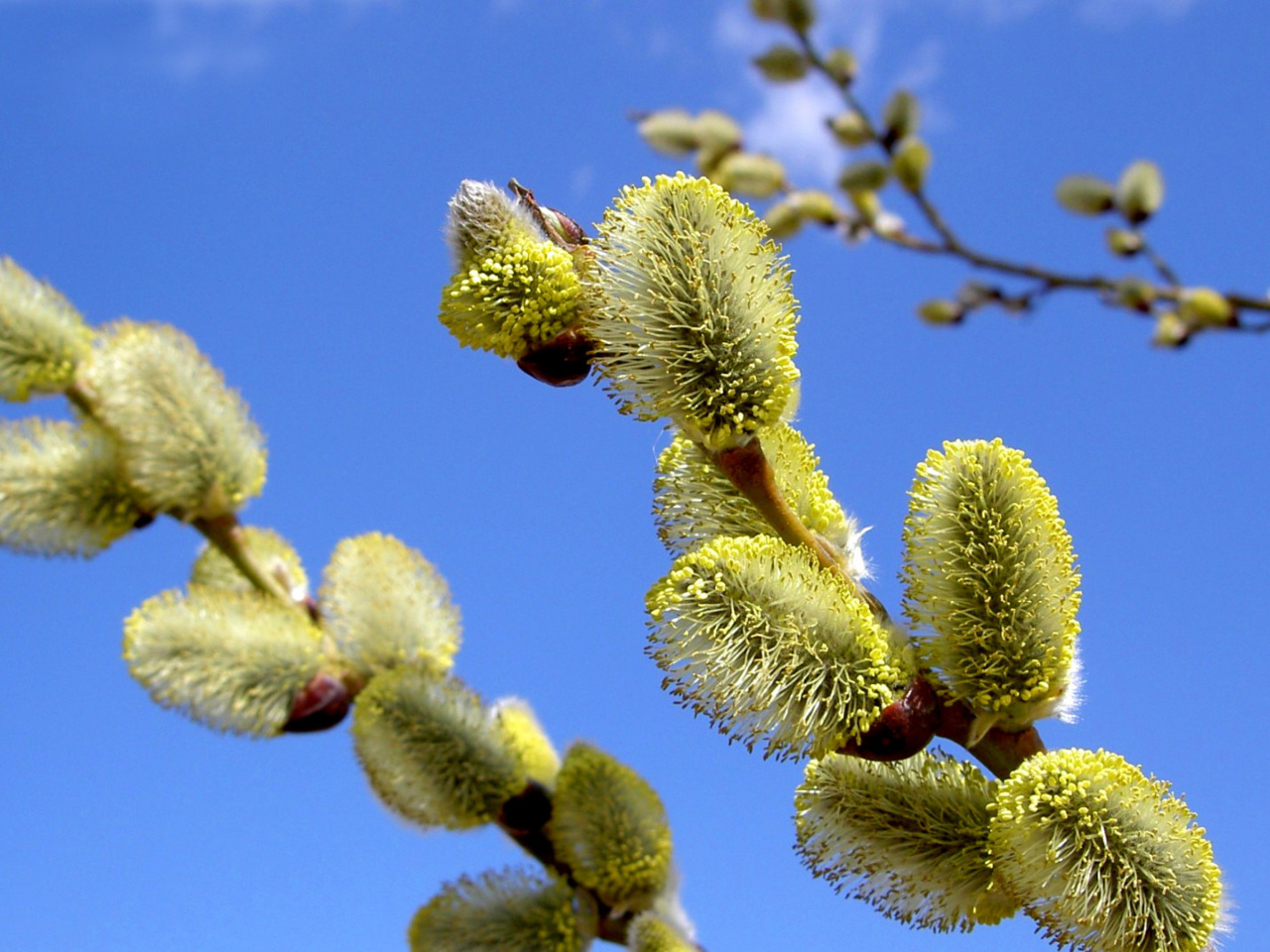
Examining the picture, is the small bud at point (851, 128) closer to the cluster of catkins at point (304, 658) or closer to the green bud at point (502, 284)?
the green bud at point (502, 284)

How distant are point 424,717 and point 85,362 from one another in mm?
1006

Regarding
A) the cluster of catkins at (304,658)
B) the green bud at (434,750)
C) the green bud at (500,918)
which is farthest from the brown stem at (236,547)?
the green bud at (500,918)

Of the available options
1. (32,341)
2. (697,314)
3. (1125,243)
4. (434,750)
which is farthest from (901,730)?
(32,341)

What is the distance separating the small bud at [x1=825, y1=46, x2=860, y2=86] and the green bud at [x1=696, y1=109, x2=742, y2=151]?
62 millimetres

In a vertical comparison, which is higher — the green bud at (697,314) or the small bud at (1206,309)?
the green bud at (697,314)

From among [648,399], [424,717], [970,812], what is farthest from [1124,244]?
[424,717]

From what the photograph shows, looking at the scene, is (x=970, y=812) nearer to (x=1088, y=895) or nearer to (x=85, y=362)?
(x=1088, y=895)

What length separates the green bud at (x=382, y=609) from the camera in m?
2.68

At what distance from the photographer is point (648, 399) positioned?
1888 millimetres

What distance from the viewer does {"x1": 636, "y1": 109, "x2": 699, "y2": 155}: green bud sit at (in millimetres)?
702

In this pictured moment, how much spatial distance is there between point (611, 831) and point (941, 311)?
199 centimetres

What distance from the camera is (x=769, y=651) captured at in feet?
5.78

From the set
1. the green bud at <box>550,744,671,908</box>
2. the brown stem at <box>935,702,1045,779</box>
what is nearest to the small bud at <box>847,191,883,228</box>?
the brown stem at <box>935,702,1045,779</box>

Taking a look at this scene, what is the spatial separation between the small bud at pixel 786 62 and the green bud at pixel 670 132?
52 mm
